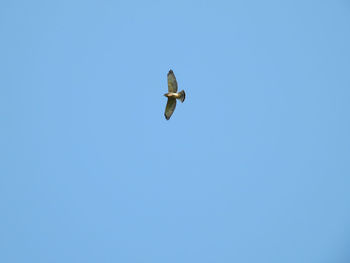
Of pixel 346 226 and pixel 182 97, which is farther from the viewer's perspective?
pixel 346 226

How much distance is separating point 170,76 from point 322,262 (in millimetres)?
73831

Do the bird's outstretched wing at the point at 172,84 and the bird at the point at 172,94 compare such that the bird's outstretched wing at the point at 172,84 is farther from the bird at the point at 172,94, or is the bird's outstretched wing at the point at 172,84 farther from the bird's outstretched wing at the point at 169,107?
the bird's outstretched wing at the point at 169,107

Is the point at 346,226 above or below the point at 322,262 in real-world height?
above

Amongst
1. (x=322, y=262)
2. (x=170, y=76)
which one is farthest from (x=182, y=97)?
(x=322, y=262)

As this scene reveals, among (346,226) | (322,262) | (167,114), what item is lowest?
(167,114)

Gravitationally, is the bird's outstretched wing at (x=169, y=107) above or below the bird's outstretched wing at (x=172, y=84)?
below

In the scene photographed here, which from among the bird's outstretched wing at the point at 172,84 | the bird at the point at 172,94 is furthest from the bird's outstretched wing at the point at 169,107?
the bird's outstretched wing at the point at 172,84

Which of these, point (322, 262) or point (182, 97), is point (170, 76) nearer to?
point (182, 97)

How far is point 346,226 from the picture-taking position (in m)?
96.9

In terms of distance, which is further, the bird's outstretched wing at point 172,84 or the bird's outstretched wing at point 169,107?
the bird's outstretched wing at point 169,107

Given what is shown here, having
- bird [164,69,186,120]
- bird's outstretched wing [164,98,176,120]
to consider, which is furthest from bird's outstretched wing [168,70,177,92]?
bird's outstretched wing [164,98,176,120]

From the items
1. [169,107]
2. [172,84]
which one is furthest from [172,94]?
[169,107]

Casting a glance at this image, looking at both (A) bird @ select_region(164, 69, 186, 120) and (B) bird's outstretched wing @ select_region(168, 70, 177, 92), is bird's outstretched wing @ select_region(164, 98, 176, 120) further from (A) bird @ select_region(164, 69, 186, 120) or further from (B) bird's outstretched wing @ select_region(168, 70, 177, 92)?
(B) bird's outstretched wing @ select_region(168, 70, 177, 92)

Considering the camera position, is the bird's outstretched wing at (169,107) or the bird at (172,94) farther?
the bird's outstretched wing at (169,107)
